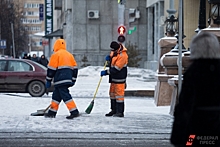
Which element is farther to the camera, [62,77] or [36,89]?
[36,89]

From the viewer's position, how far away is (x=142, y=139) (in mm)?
10281

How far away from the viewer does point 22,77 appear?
785 inches

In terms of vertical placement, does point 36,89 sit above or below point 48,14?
below

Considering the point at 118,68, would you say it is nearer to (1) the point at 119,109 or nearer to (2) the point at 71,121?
(1) the point at 119,109

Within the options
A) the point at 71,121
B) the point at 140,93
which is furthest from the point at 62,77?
the point at 140,93

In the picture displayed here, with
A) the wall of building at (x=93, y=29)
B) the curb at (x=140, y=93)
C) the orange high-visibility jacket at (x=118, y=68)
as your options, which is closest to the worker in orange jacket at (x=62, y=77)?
the orange high-visibility jacket at (x=118, y=68)

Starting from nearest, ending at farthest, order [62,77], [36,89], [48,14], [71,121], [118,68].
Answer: [71,121] < [62,77] < [118,68] < [36,89] < [48,14]

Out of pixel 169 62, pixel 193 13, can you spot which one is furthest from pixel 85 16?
pixel 169 62

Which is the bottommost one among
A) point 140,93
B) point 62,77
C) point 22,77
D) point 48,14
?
point 140,93

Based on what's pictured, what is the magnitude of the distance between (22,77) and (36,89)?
0.66m

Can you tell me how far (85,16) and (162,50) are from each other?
27631 mm

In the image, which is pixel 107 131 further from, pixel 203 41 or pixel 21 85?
pixel 21 85

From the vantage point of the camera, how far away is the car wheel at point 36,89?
20.0 meters

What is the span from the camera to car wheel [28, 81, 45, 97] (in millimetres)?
20016
